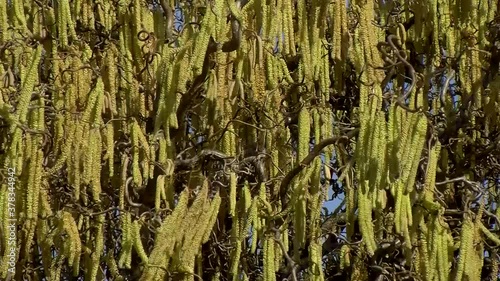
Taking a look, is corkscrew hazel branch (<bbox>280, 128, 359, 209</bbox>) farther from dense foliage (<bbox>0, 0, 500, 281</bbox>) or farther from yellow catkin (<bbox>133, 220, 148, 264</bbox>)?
yellow catkin (<bbox>133, 220, 148, 264</bbox>)

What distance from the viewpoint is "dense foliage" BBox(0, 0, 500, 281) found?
2.49 m

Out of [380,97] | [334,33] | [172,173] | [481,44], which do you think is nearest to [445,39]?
[481,44]

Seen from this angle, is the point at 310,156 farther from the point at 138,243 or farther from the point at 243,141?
the point at 138,243

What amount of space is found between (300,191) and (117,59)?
812 millimetres

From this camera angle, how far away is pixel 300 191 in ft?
8.79

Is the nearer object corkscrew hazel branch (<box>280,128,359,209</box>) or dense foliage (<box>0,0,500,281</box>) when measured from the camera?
dense foliage (<box>0,0,500,281</box>)

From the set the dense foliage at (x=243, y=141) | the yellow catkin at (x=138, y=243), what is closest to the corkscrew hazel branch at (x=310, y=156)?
the dense foliage at (x=243, y=141)

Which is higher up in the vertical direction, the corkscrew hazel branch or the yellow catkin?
the corkscrew hazel branch

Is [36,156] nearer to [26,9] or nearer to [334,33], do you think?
[26,9]

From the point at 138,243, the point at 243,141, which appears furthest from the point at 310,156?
the point at 138,243

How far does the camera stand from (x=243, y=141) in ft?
10.0

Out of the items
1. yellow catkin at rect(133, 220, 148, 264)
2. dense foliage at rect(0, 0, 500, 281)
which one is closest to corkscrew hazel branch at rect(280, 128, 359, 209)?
dense foliage at rect(0, 0, 500, 281)

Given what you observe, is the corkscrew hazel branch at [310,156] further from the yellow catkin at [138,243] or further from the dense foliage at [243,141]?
the yellow catkin at [138,243]

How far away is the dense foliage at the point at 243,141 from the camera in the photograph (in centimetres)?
249
